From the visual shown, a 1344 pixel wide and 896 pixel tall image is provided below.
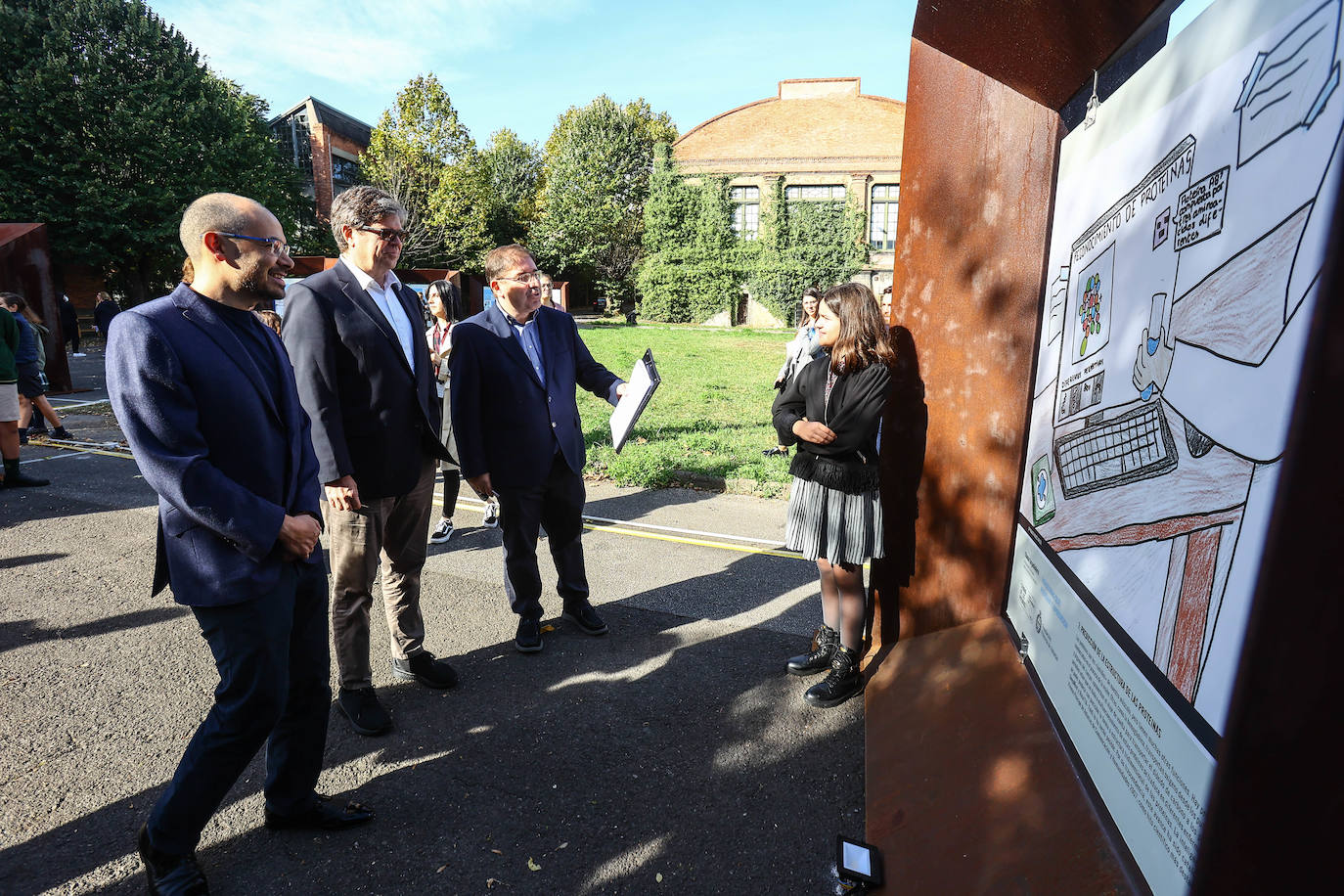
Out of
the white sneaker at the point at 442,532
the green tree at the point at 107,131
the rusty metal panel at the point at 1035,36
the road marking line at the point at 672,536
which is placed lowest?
the road marking line at the point at 672,536

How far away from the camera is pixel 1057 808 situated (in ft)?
6.50

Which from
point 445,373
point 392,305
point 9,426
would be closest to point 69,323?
point 9,426

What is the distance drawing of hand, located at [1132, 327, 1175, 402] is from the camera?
172cm

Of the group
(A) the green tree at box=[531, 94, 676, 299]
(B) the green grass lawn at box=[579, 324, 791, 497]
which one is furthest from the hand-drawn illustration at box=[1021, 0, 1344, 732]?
(A) the green tree at box=[531, 94, 676, 299]

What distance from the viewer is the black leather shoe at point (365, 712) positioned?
332cm

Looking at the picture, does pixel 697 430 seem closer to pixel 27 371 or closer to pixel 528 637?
pixel 528 637

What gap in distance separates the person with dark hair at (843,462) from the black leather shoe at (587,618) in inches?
54.0

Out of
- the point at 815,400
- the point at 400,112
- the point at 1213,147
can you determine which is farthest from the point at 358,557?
the point at 400,112

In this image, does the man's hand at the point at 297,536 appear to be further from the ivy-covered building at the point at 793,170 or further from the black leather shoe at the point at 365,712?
the ivy-covered building at the point at 793,170

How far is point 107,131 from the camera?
2441 centimetres

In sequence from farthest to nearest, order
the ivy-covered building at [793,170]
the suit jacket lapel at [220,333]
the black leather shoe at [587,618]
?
the ivy-covered building at [793,170], the black leather shoe at [587,618], the suit jacket lapel at [220,333]

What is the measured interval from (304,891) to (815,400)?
2814 millimetres

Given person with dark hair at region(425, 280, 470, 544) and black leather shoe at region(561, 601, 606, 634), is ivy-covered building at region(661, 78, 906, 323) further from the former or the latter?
black leather shoe at region(561, 601, 606, 634)

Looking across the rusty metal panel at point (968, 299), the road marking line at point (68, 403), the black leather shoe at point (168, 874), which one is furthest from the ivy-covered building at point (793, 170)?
the black leather shoe at point (168, 874)
